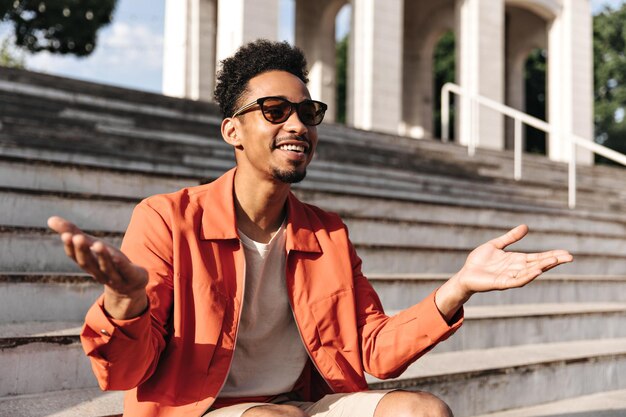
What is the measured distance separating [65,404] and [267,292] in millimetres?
987

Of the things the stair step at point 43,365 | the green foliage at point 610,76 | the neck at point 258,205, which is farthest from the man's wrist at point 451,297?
the green foliage at point 610,76

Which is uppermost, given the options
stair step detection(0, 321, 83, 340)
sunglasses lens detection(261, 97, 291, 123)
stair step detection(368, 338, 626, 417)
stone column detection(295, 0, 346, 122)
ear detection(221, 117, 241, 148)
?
stone column detection(295, 0, 346, 122)

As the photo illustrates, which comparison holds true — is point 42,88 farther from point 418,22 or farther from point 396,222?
point 418,22

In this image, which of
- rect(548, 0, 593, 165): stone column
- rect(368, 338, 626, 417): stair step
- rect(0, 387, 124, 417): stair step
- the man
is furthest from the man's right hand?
rect(548, 0, 593, 165): stone column

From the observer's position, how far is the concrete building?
12594mm

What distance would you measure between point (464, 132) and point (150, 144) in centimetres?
906

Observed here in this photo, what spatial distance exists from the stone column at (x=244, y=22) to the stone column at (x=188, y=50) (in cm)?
269

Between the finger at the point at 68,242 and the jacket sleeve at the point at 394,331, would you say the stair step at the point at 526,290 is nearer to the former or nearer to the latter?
the jacket sleeve at the point at 394,331

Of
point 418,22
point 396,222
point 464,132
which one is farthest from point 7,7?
point 396,222

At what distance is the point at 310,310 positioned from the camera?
1913mm

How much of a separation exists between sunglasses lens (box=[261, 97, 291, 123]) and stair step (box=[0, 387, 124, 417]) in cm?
118

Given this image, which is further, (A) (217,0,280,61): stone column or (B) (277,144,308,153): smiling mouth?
(A) (217,0,280,61): stone column

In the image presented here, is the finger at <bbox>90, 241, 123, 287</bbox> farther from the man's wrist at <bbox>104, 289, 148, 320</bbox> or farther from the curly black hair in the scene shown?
the curly black hair

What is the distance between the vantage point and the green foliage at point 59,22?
24.7 meters
